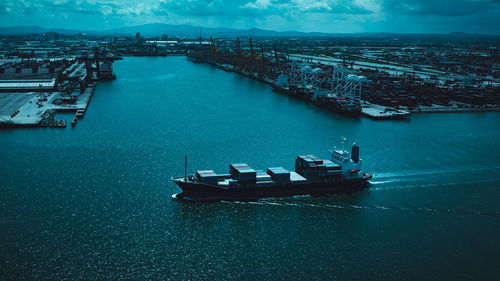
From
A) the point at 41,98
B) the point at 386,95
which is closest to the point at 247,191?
the point at 41,98

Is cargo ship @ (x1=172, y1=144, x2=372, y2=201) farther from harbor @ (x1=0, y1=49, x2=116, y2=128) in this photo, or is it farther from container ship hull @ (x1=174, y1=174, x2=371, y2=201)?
harbor @ (x1=0, y1=49, x2=116, y2=128)

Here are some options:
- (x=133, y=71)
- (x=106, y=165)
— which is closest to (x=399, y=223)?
(x=106, y=165)

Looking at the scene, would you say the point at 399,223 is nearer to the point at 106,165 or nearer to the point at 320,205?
the point at 320,205

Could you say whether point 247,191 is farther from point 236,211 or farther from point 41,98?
point 41,98

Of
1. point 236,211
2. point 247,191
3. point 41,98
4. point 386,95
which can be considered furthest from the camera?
point 386,95

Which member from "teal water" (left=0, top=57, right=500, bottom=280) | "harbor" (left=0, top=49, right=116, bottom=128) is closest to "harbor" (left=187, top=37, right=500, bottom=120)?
"teal water" (left=0, top=57, right=500, bottom=280)

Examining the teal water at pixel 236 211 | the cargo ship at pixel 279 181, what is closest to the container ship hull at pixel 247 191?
the cargo ship at pixel 279 181
